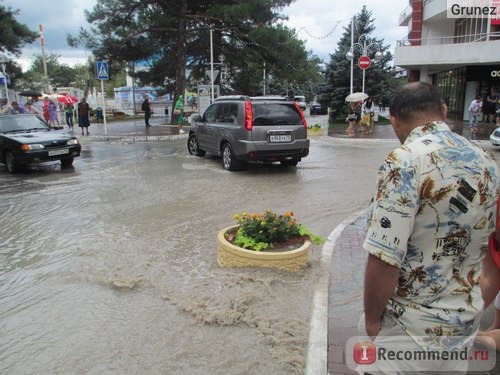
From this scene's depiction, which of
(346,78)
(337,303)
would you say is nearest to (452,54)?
(346,78)

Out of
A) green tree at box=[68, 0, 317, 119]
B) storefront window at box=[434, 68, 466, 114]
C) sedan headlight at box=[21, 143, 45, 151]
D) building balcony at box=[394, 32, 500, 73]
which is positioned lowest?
sedan headlight at box=[21, 143, 45, 151]

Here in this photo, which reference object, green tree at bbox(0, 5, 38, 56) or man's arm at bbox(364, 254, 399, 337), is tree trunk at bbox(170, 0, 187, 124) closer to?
green tree at bbox(0, 5, 38, 56)

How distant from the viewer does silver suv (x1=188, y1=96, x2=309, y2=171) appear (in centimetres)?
1050

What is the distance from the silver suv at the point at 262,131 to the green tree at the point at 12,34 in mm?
21070

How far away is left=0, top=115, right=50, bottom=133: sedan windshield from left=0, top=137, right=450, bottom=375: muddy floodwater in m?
2.66

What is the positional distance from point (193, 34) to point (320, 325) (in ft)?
87.1

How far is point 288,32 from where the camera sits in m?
25.4

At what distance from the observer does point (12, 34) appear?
87.4 feet

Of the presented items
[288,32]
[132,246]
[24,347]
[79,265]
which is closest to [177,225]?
[132,246]

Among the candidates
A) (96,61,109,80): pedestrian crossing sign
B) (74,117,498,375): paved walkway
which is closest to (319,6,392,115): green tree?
(96,61,109,80): pedestrian crossing sign

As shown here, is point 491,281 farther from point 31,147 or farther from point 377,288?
point 31,147

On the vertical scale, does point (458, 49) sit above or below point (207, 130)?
above

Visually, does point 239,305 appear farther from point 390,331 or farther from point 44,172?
point 44,172

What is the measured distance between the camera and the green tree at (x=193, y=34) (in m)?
25.0
